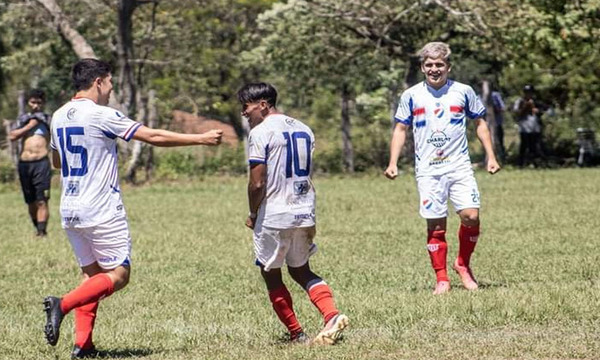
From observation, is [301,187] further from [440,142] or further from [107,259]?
[440,142]

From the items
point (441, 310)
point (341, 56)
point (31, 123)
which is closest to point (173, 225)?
point (31, 123)

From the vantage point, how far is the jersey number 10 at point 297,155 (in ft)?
24.8

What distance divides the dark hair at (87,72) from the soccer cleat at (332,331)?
204 cm

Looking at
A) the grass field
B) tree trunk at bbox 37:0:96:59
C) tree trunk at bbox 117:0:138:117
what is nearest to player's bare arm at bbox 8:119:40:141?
the grass field

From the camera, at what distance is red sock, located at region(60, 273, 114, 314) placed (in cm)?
745

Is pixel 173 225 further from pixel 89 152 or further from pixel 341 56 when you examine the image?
pixel 341 56

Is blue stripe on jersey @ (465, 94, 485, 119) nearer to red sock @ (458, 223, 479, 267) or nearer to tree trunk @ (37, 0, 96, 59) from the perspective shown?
red sock @ (458, 223, 479, 267)

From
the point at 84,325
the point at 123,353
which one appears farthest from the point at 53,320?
the point at 123,353

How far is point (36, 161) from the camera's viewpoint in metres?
16.9

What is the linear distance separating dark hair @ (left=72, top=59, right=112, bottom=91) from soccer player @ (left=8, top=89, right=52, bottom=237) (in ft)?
29.3

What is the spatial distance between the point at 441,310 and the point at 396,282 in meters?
2.25

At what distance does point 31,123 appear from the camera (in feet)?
54.2

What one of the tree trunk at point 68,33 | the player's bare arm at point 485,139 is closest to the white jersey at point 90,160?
the player's bare arm at point 485,139

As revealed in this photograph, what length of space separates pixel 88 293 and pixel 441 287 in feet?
12.2
